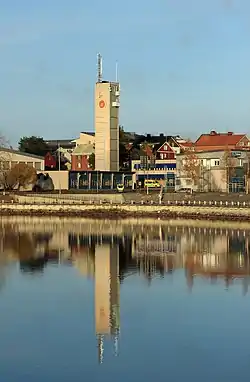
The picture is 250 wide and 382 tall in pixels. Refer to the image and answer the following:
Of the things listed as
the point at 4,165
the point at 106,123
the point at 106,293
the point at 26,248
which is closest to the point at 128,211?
the point at 106,123

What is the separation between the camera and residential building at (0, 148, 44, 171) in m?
44.8

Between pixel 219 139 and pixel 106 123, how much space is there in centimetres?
1081

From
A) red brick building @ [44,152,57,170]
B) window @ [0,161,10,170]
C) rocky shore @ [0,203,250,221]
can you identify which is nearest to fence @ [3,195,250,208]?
rocky shore @ [0,203,250,221]

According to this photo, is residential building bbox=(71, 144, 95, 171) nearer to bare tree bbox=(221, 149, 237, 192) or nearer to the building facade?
the building facade

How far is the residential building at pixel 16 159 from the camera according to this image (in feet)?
147

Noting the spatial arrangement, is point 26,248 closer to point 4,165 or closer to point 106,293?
point 106,293

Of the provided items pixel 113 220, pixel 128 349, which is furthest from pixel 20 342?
pixel 113 220

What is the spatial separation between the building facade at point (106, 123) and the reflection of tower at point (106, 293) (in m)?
21.4

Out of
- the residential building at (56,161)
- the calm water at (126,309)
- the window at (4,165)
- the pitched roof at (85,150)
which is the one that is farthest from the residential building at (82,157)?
→ the calm water at (126,309)

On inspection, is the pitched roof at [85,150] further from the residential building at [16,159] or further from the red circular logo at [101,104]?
the red circular logo at [101,104]

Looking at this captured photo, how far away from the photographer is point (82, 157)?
184ft

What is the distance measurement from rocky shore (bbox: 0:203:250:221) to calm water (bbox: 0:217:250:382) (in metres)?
6.45

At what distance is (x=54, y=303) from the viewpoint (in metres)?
13.8

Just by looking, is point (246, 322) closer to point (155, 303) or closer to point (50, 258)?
point (155, 303)
